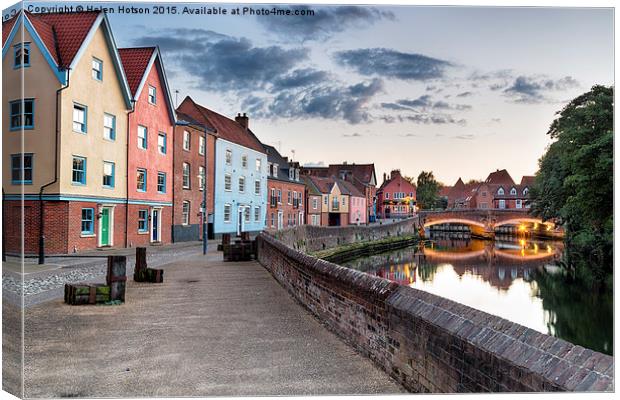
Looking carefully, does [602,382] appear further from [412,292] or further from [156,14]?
[156,14]

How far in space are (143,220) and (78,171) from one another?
2119mm

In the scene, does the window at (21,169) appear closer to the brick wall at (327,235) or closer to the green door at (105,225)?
the green door at (105,225)

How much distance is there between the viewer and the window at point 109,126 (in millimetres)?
6414

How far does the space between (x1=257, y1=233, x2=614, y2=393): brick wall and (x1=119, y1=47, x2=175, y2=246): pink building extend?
3.20 metres

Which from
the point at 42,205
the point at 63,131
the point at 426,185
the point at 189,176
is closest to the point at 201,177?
the point at 189,176

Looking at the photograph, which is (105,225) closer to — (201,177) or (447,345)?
(201,177)

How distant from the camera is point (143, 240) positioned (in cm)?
848

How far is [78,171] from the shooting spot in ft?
19.4

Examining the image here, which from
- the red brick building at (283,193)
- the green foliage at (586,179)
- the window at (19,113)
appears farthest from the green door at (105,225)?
the green foliage at (586,179)

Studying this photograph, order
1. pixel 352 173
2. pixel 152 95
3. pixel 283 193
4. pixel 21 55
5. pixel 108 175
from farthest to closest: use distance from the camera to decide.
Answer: pixel 283 193 < pixel 352 173 < pixel 152 95 < pixel 108 175 < pixel 21 55

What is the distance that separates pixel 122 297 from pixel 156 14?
4.53m

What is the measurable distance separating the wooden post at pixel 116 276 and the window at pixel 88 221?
29.8 inches

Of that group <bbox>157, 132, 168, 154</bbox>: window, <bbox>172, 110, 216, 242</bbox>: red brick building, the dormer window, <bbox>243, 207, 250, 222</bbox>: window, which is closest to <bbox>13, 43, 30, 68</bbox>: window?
the dormer window

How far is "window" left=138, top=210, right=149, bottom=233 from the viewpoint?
25.4 ft
